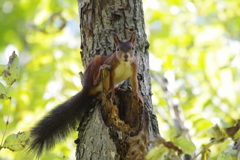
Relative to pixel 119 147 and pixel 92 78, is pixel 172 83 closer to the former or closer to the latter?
pixel 92 78

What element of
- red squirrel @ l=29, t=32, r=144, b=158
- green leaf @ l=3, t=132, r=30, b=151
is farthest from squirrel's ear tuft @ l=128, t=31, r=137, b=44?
green leaf @ l=3, t=132, r=30, b=151

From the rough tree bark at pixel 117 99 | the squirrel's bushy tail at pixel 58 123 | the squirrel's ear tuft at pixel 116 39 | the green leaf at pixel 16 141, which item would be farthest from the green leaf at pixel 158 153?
the squirrel's ear tuft at pixel 116 39

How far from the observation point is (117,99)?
2469mm

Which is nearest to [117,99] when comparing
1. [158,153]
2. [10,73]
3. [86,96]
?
[86,96]

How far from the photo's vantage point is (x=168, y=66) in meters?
4.36

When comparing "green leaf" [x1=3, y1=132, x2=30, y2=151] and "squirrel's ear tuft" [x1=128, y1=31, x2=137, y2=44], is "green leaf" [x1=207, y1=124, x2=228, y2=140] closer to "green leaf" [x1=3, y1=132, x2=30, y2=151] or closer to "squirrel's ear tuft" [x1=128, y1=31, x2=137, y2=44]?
"green leaf" [x1=3, y1=132, x2=30, y2=151]

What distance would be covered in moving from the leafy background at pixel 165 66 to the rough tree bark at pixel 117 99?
3.39 ft

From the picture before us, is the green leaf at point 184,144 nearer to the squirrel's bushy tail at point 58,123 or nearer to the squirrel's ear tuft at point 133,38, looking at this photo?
the squirrel's bushy tail at point 58,123

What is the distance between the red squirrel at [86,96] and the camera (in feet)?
8.29

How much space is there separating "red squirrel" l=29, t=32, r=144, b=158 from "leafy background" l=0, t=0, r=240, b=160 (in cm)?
75

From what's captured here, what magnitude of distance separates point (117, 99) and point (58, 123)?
1.99ft

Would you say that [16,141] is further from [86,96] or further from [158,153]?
[86,96]

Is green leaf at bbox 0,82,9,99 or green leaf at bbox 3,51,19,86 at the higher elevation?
green leaf at bbox 3,51,19,86

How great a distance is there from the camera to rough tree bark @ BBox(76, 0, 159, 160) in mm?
2203
